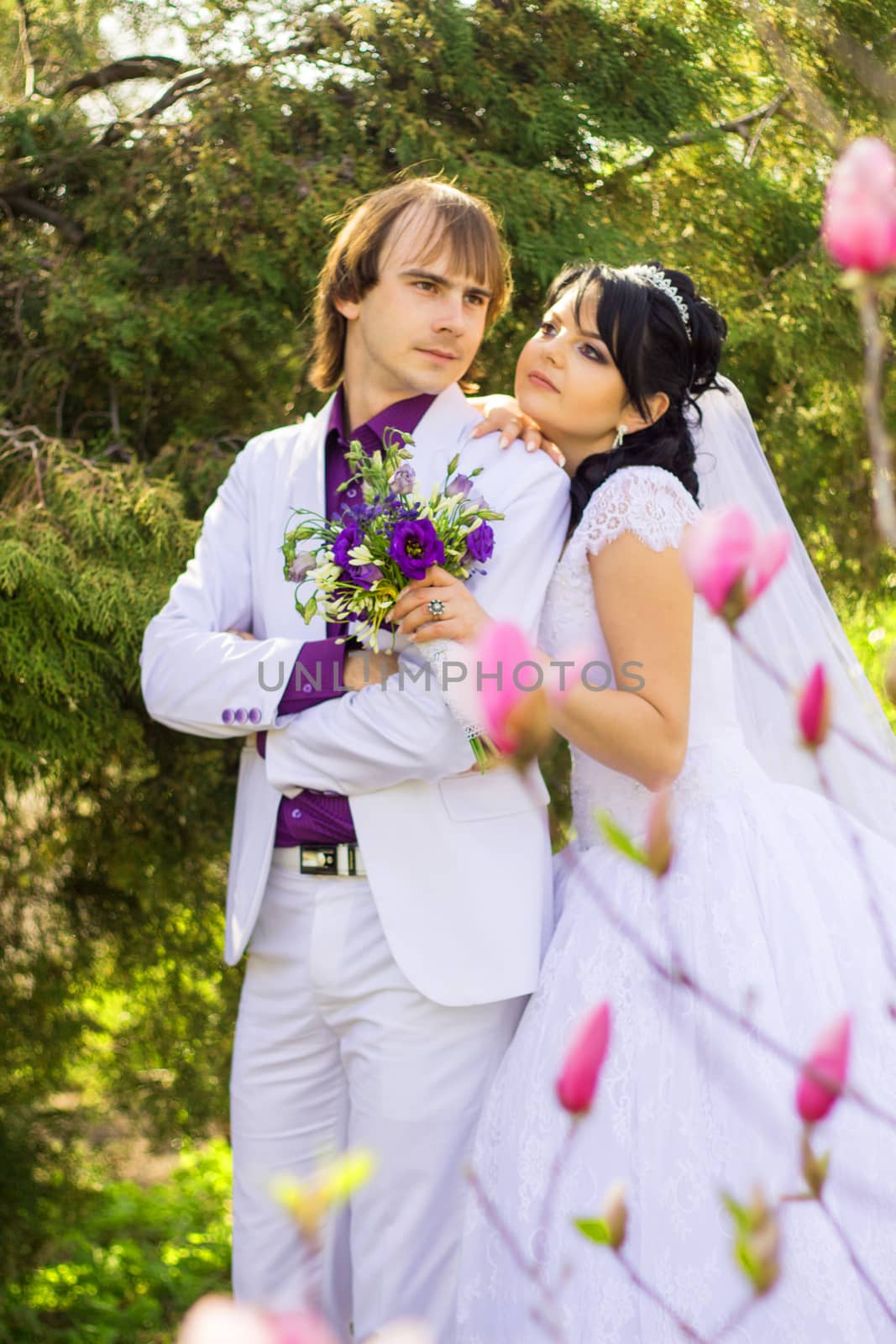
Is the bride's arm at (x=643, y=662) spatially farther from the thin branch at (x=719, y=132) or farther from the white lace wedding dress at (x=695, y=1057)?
the thin branch at (x=719, y=132)

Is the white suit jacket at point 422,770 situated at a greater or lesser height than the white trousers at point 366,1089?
greater

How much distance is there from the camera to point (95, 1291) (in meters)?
3.78

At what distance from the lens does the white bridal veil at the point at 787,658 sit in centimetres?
237

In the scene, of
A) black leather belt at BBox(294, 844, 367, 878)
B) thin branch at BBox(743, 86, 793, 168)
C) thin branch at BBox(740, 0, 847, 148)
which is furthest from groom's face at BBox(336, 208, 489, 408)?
thin branch at BBox(740, 0, 847, 148)

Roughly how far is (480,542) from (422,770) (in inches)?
15.3

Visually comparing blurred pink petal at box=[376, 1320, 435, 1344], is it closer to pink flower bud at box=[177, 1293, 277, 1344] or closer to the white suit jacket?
pink flower bud at box=[177, 1293, 277, 1344]

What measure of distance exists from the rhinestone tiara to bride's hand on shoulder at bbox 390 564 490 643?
2.38 ft

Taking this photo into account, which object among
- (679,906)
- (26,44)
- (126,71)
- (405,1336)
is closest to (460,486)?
(679,906)

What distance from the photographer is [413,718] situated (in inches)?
79.3

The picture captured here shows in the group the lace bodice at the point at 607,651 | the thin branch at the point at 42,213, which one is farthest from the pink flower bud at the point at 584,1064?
the thin branch at the point at 42,213

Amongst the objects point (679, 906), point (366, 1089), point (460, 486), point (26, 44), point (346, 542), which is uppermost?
point (26, 44)

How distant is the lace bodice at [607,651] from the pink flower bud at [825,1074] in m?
1.33

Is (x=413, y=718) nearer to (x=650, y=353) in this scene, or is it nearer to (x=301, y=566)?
(x=301, y=566)

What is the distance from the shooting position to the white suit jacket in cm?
205
